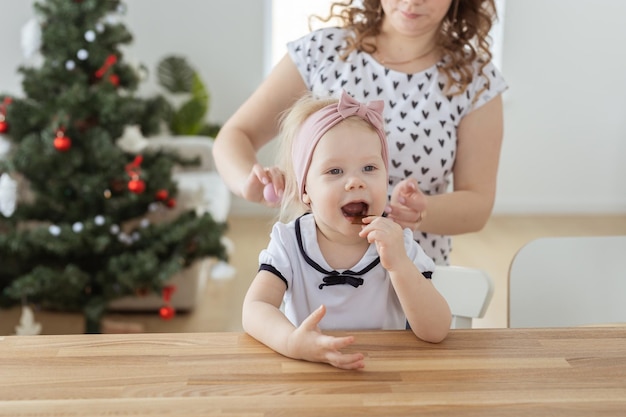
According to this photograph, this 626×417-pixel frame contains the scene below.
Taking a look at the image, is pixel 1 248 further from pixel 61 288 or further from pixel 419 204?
pixel 419 204

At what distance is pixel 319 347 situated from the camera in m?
1.10

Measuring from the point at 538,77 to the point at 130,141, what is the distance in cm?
368

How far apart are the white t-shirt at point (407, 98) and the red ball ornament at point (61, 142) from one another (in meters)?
1.83

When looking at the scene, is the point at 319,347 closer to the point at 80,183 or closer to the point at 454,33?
the point at 454,33

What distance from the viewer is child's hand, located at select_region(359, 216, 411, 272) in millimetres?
1199

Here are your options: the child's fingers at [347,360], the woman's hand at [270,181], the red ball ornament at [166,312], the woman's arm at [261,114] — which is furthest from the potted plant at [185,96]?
the child's fingers at [347,360]

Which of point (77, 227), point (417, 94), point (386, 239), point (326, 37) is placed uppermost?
point (326, 37)

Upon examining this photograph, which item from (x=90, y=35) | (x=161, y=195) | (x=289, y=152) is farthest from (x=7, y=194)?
(x=289, y=152)

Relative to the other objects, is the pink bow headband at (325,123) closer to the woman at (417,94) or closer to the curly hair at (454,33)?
the woman at (417,94)

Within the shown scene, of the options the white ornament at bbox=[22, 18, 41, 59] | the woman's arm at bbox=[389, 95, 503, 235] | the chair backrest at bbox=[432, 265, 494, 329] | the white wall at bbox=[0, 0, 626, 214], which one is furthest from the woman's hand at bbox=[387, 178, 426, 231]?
the white wall at bbox=[0, 0, 626, 214]

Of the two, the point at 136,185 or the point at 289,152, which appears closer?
the point at 289,152

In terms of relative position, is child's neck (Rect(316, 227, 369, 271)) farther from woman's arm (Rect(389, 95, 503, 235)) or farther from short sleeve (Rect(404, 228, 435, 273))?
woman's arm (Rect(389, 95, 503, 235))

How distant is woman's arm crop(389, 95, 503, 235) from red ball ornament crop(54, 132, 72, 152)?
2.08 m

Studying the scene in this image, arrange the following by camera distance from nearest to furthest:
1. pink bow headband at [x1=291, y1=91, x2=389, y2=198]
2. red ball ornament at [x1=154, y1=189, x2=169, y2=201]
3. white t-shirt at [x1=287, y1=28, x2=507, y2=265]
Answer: pink bow headband at [x1=291, y1=91, x2=389, y2=198]
white t-shirt at [x1=287, y1=28, x2=507, y2=265]
red ball ornament at [x1=154, y1=189, x2=169, y2=201]
